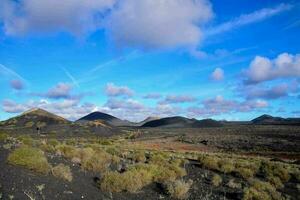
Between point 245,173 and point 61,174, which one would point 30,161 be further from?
Answer: point 245,173

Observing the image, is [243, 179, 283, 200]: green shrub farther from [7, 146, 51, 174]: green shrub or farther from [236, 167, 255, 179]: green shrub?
[7, 146, 51, 174]: green shrub

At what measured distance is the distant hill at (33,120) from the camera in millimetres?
111750

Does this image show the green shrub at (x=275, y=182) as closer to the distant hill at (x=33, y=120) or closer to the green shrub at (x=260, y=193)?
the green shrub at (x=260, y=193)

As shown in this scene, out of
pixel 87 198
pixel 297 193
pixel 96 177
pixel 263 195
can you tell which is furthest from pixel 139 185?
pixel 297 193

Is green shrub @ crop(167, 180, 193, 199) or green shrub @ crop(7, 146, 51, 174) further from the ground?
green shrub @ crop(7, 146, 51, 174)

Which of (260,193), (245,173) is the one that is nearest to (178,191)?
(260,193)

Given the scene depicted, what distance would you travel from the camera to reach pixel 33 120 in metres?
119

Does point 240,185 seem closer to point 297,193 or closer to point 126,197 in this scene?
point 297,193

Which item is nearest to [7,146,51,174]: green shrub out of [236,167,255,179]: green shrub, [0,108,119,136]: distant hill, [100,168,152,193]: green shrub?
[100,168,152,193]: green shrub

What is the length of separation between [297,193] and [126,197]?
9936mm

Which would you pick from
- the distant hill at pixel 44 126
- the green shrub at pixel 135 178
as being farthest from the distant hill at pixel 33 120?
the green shrub at pixel 135 178

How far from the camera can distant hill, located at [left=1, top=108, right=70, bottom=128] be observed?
367ft

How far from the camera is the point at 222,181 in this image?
68.3ft

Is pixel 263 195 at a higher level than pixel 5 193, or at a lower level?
lower
